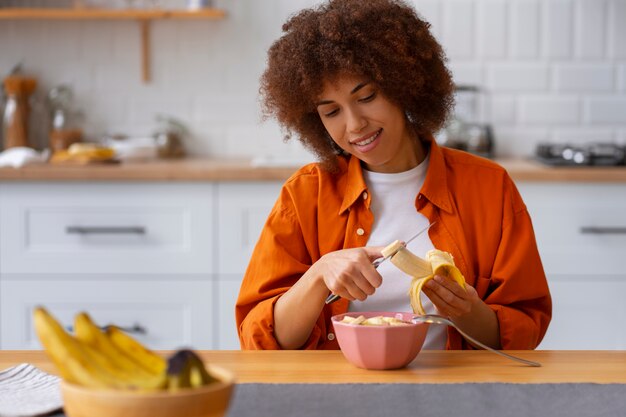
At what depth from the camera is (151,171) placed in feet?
10.2

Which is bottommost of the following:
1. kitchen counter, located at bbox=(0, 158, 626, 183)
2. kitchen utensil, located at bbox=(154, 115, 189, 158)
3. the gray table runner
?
the gray table runner

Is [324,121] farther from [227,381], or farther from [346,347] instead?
[227,381]

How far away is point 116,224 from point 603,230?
1.54 m

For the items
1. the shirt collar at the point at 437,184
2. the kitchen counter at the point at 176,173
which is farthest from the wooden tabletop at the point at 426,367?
the kitchen counter at the point at 176,173

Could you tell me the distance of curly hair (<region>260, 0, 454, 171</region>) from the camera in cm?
182

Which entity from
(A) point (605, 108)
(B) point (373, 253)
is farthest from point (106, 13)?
(B) point (373, 253)

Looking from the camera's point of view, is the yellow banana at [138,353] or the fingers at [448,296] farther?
the fingers at [448,296]

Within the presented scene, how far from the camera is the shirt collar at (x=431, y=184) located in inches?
75.2

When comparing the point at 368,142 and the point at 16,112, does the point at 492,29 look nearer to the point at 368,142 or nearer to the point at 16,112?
the point at 16,112

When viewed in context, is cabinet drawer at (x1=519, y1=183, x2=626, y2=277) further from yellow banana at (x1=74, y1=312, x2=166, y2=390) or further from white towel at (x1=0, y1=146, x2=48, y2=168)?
yellow banana at (x1=74, y1=312, x2=166, y2=390)

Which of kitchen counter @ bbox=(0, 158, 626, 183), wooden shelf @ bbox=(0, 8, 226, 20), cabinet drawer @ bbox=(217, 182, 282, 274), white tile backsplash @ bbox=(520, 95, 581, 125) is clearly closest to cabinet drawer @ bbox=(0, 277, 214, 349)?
cabinet drawer @ bbox=(217, 182, 282, 274)

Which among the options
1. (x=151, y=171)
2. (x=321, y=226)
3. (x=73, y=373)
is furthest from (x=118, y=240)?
(x=73, y=373)

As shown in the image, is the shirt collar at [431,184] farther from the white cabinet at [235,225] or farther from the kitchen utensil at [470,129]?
the kitchen utensil at [470,129]

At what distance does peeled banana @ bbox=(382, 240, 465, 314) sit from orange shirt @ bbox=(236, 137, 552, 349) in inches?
10.2
